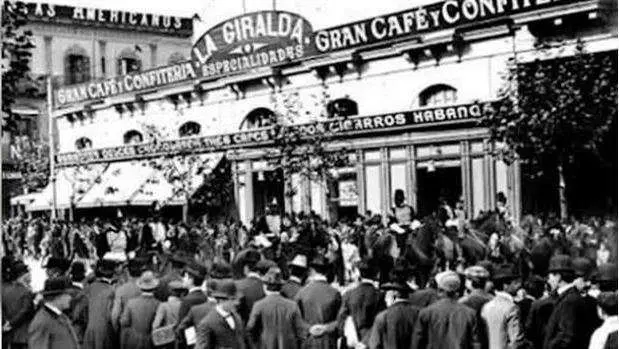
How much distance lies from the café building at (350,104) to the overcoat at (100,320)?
45.8 feet

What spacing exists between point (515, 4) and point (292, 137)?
24.0ft

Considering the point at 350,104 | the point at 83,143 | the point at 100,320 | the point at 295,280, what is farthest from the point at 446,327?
the point at 83,143

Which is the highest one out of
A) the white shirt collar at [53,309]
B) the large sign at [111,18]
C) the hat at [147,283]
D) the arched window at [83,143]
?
the large sign at [111,18]

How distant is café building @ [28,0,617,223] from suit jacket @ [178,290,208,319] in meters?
14.2

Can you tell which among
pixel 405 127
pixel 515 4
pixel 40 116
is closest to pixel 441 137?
pixel 405 127

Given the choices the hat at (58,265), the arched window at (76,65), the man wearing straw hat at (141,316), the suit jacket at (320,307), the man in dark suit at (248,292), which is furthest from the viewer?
the arched window at (76,65)

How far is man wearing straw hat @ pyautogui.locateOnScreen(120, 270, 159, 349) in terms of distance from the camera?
9.45 metres

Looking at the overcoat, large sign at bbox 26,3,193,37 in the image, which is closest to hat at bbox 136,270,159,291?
the overcoat

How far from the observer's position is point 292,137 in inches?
1098

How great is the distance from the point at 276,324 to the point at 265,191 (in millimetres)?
22158

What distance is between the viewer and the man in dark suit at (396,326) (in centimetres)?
838

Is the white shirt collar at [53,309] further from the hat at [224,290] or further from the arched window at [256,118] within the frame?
the arched window at [256,118]

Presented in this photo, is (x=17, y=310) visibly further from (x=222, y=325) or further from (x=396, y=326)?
(x=396, y=326)

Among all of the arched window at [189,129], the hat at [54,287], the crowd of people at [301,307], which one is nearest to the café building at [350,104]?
the arched window at [189,129]
